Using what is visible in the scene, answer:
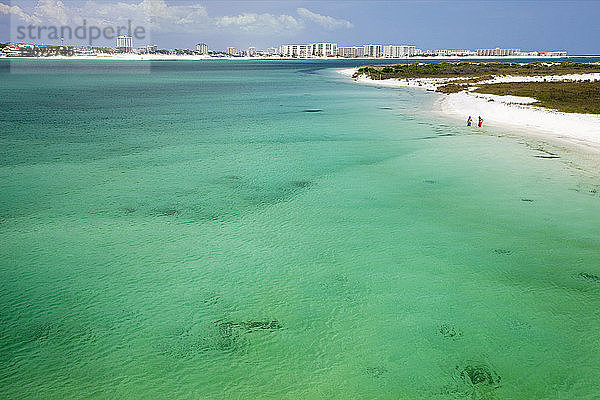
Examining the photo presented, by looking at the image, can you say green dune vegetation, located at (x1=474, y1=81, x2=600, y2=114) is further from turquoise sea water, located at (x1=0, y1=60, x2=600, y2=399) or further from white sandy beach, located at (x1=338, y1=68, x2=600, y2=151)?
turquoise sea water, located at (x1=0, y1=60, x2=600, y2=399)

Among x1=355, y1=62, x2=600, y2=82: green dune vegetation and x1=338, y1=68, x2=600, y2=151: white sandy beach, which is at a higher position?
x1=355, y1=62, x2=600, y2=82: green dune vegetation

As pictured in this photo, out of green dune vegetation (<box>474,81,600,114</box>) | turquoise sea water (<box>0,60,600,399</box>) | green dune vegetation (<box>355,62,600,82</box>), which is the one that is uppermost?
green dune vegetation (<box>355,62,600,82</box>)

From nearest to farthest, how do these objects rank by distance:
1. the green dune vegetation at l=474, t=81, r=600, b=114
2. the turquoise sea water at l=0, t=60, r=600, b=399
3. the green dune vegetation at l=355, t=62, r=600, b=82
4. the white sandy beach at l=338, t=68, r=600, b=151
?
the turquoise sea water at l=0, t=60, r=600, b=399, the white sandy beach at l=338, t=68, r=600, b=151, the green dune vegetation at l=474, t=81, r=600, b=114, the green dune vegetation at l=355, t=62, r=600, b=82

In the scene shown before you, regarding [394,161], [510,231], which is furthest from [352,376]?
[394,161]

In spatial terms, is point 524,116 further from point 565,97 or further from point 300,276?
point 300,276

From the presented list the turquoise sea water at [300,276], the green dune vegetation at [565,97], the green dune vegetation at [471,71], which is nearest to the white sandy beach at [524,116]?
the green dune vegetation at [565,97]

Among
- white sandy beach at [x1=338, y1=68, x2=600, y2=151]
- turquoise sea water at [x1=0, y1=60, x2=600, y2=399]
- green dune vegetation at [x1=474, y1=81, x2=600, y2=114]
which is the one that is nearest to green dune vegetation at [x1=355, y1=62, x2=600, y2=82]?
green dune vegetation at [x1=474, y1=81, x2=600, y2=114]


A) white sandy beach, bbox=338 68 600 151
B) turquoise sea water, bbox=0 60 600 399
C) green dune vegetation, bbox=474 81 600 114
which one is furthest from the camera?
green dune vegetation, bbox=474 81 600 114

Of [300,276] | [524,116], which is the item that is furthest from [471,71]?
[300,276]

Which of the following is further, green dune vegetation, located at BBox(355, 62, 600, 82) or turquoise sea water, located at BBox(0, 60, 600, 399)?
green dune vegetation, located at BBox(355, 62, 600, 82)
